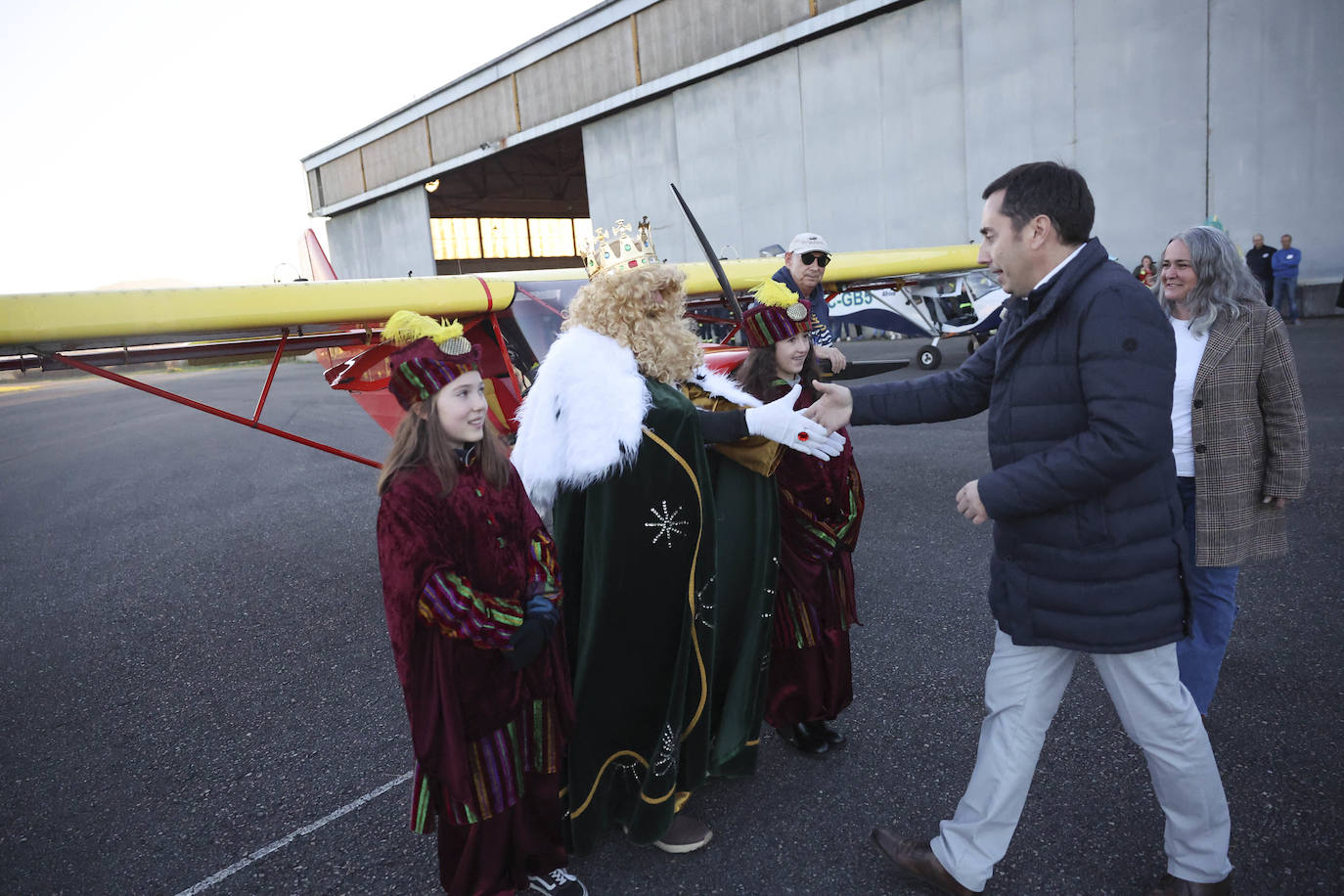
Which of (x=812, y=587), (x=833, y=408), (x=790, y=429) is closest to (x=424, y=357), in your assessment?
(x=790, y=429)

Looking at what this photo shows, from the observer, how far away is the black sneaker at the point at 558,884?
221cm

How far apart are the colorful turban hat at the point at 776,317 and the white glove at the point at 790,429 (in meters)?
0.41

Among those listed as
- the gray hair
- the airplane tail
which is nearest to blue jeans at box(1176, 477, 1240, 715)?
the gray hair

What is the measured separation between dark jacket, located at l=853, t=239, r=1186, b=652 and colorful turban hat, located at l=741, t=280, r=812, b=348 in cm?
84

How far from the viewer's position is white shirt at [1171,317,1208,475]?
8.63 ft

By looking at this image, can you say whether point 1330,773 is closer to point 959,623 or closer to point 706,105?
point 959,623

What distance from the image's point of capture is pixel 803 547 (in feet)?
8.95

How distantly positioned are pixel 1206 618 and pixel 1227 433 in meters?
0.65

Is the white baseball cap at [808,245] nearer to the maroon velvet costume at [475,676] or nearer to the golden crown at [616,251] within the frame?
the golden crown at [616,251]

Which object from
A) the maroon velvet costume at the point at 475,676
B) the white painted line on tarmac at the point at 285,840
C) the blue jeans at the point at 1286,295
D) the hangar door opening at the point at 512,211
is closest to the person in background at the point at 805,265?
the maroon velvet costume at the point at 475,676

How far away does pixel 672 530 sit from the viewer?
7.33 ft

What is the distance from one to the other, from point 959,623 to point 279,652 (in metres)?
3.77

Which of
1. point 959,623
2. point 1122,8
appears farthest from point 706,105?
point 959,623

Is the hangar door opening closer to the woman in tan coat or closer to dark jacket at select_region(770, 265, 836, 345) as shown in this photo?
dark jacket at select_region(770, 265, 836, 345)
